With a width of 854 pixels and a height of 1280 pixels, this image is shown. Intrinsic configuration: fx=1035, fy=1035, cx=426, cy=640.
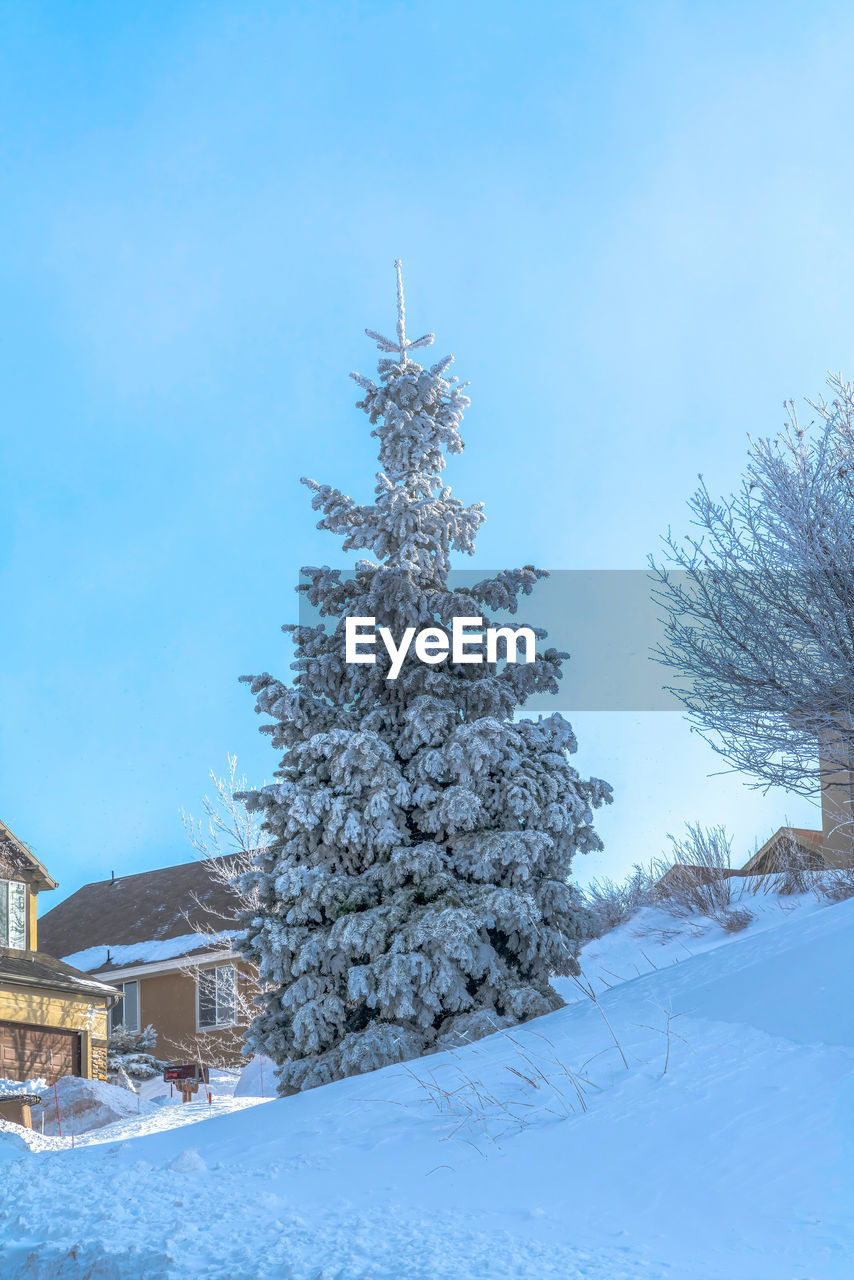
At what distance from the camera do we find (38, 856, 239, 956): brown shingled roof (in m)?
24.0

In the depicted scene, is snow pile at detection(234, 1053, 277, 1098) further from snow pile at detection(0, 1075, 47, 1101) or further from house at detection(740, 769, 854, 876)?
house at detection(740, 769, 854, 876)

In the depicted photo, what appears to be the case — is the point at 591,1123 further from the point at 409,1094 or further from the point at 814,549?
the point at 814,549

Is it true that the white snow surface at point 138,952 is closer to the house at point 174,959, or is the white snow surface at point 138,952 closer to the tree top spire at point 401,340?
the house at point 174,959

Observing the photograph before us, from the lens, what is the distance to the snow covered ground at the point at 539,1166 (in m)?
3.65

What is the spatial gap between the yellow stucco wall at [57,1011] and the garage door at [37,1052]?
121mm

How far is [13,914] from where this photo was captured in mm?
19969

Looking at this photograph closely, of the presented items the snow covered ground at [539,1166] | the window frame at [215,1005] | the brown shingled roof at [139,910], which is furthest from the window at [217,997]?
the snow covered ground at [539,1166]

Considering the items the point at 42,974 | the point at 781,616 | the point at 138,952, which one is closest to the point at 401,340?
the point at 781,616

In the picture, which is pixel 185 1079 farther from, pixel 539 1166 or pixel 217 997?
pixel 539 1166

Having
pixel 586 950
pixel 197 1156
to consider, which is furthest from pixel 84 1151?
pixel 586 950

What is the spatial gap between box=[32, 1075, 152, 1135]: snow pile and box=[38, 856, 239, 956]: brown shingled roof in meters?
5.82

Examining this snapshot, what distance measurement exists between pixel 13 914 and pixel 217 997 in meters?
4.37

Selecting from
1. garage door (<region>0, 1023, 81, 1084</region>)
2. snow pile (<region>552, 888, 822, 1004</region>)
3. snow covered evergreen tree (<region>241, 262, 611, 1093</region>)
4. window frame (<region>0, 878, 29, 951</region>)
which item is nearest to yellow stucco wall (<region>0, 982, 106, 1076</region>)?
garage door (<region>0, 1023, 81, 1084</region>)

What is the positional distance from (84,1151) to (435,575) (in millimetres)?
7273
